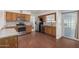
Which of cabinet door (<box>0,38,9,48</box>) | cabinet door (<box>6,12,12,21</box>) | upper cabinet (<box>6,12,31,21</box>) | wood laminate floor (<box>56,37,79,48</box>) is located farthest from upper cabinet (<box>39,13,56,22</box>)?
cabinet door (<box>0,38,9,48</box>)

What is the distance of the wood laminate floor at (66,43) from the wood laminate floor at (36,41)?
0.09m

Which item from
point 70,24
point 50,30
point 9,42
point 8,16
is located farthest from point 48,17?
point 9,42

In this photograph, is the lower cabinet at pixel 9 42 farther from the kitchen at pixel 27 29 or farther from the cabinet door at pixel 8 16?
the cabinet door at pixel 8 16

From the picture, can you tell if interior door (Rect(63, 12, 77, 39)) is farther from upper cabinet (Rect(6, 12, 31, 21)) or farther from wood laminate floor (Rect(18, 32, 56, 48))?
upper cabinet (Rect(6, 12, 31, 21))

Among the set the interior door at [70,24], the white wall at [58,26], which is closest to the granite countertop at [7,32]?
the white wall at [58,26]

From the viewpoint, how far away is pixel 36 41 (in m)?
1.86

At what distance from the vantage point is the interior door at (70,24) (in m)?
1.82

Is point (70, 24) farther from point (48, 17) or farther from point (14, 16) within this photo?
point (14, 16)
